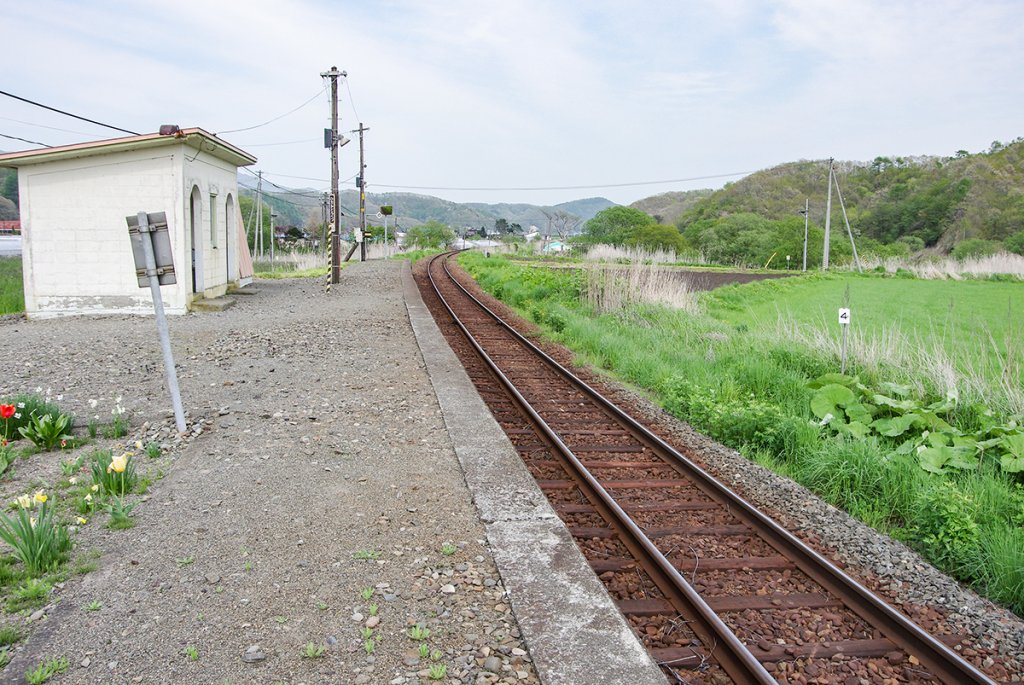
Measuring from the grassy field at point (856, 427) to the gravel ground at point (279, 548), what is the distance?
2.93m

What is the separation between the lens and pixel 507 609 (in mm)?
3660

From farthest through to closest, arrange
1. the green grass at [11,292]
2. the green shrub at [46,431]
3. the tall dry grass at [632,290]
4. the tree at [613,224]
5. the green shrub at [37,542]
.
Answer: the tree at [613,224], the green grass at [11,292], the tall dry grass at [632,290], the green shrub at [46,431], the green shrub at [37,542]

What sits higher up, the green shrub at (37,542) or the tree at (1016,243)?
the tree at (1016,243)

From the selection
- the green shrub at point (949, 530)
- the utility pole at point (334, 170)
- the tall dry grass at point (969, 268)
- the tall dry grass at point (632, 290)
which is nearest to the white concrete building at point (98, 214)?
the utility pole at point (334, 170)

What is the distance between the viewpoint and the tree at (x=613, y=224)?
64062 millimetres

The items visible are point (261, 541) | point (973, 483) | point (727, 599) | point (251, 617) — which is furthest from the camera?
point (973, 483)

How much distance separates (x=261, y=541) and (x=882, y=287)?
27542 millimetres

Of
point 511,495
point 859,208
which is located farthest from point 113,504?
point 859,208

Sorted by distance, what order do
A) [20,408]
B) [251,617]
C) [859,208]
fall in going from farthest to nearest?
[859,208]
[20,408]
[251,617]

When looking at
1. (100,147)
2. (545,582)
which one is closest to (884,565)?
(545,582)

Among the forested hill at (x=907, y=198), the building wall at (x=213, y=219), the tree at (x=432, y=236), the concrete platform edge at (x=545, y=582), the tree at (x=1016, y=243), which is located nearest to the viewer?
the concrete platform edge at (x=545, y=582)

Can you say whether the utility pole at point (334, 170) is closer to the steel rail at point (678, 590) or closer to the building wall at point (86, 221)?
the building wall at point (86, 221)

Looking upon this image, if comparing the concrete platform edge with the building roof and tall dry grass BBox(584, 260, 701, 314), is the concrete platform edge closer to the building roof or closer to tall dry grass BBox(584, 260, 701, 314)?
tall dry grass BBox(584, 260, 701, 314)

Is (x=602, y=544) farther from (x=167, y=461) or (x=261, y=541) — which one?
(x=167, y=461)
